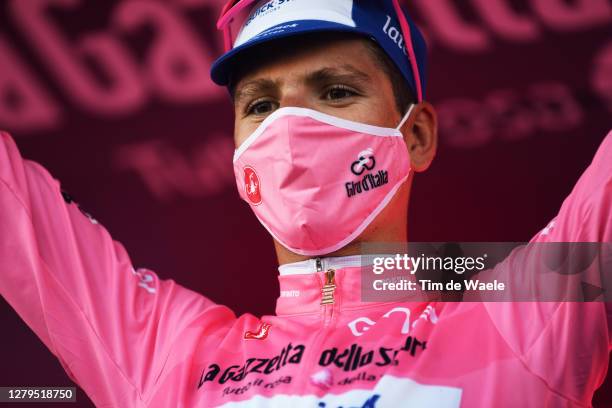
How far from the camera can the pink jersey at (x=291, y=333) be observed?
1692 millimetres

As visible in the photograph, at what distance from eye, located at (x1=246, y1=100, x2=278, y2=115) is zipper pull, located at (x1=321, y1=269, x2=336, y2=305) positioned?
433mm

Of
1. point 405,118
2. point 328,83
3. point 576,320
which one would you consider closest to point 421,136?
point 405,118

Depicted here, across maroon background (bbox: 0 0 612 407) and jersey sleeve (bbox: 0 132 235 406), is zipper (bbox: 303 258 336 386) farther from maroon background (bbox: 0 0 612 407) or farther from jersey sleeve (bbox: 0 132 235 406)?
maroon background (bbox: 0 0 612 407)

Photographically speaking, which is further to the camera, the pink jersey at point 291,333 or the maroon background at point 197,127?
the maroon background at point 197,127

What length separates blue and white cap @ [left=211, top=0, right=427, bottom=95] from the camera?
204 cm

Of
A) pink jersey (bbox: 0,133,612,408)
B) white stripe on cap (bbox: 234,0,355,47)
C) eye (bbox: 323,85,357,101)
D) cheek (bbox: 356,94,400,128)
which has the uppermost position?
white stripe on cap (bbox: 234,0,355,47)

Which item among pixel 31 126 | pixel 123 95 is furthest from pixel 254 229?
pixel 31 126

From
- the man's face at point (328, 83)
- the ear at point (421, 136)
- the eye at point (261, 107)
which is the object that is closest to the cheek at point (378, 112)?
the man's face at point (328, 83)

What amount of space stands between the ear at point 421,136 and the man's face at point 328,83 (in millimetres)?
103

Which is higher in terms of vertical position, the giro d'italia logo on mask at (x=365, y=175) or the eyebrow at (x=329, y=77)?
the eyebrow at (x=329, y=77)

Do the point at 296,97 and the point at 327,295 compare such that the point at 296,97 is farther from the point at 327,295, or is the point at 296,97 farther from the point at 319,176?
the point at 327,295

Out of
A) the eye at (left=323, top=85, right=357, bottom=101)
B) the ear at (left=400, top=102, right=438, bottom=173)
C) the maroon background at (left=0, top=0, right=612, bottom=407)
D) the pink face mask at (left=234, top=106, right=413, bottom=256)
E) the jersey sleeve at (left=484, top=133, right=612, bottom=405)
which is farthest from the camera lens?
the maroon background at (left=0, top=0, right=612, bottom=407)

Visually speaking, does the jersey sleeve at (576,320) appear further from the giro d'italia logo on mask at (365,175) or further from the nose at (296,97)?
the nose at (296,97)

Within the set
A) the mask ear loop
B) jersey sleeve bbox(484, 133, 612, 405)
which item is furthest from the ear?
jersey sleeve bbox(484, 133, 612, 405)
